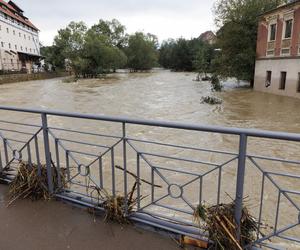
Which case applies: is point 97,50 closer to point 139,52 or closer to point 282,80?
point 139,52

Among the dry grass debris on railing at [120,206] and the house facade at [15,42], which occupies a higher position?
the house facade at [15,42]

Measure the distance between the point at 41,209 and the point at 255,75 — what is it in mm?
22383

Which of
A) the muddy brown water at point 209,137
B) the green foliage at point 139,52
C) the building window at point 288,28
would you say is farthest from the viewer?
the green foliage at point 139,52

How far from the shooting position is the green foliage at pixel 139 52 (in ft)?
216

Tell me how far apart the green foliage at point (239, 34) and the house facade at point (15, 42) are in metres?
26.1

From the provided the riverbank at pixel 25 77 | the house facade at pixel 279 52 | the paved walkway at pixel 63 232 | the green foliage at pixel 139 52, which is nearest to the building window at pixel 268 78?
the house facade at pixel 279 52

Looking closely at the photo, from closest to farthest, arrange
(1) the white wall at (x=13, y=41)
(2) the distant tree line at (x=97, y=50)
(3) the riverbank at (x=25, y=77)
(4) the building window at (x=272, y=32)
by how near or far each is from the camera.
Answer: (4) the building window at (x=272, y=32) → (3) the riverbank at (x=25, y=77) → (1) the white wall at (x=13, y=41) → (2) the distant tree line at (x=97, y=50)

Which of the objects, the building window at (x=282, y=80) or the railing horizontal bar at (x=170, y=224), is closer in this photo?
the railing horizontal bar at (x=170, y=224)

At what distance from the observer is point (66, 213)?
2877 millimetres

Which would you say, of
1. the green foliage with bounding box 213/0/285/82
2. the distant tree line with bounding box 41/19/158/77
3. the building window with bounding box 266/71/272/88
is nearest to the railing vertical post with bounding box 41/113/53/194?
the building window with bounding box 266/71/272/88

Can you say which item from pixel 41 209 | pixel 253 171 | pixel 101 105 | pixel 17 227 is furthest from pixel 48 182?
pixel 101 105

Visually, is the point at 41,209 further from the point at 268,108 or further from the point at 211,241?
the point at 268,108

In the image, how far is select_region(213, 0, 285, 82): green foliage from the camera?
75.2 ft

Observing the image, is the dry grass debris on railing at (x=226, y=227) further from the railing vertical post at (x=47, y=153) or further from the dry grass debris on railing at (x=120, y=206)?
the railing vertical post at (x=47, y=153)
